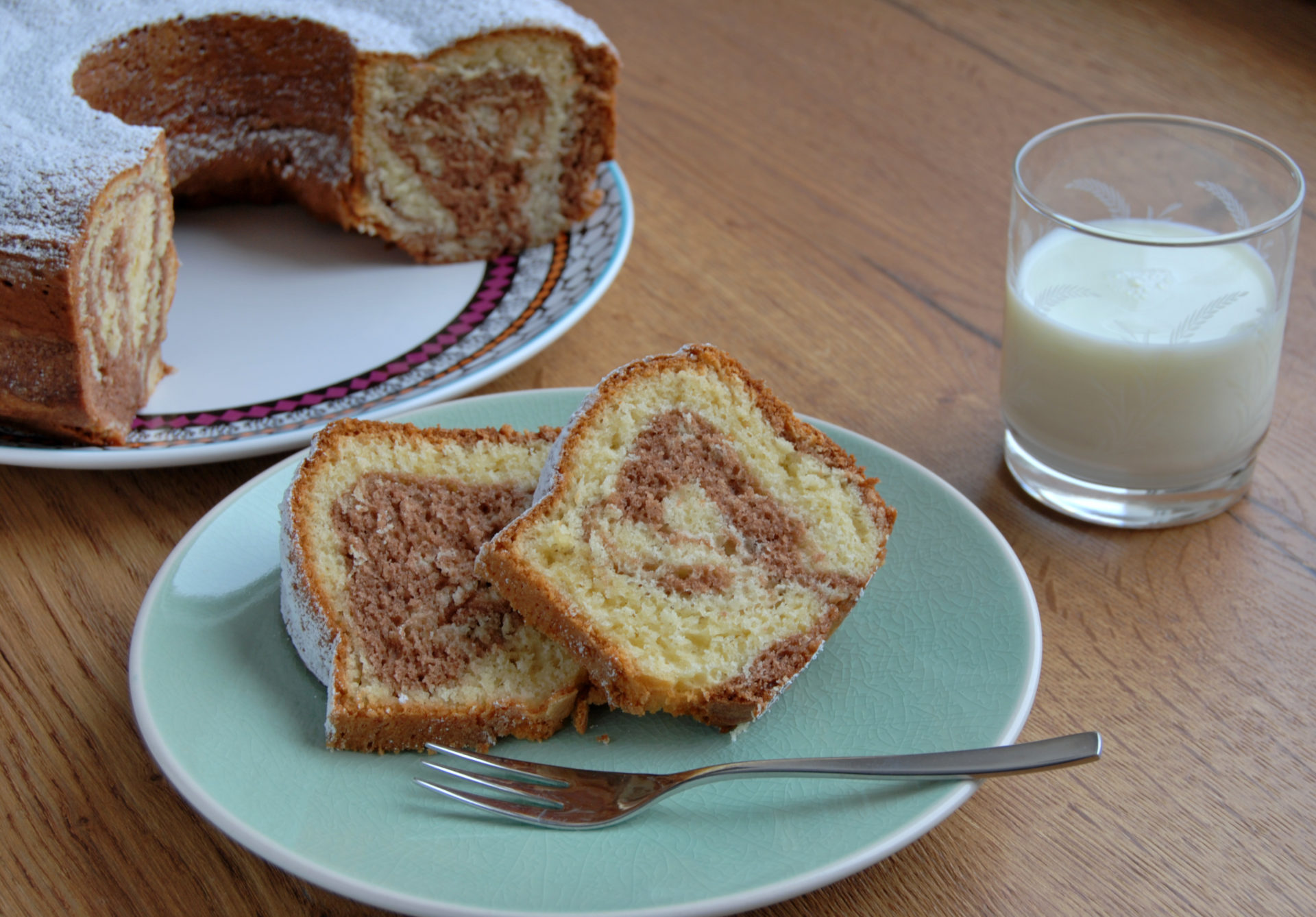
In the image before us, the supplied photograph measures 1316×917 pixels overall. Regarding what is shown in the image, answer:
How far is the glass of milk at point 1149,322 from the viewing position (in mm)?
1713

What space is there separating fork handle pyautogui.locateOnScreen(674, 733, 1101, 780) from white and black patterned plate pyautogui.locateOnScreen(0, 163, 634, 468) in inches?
36.9

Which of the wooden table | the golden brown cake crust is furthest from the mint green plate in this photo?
the golden brown cake crust

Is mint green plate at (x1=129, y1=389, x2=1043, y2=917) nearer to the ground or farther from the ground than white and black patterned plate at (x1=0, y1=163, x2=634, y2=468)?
farther from the ground

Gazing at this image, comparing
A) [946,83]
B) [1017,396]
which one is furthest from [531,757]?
[946,83]

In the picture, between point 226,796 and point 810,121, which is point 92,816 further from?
point 810,121

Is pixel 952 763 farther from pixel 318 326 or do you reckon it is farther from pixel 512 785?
pixel 318 326

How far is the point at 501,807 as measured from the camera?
4.24 feet

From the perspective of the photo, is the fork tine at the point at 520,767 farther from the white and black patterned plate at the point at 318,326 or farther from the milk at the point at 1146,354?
the milk at the point at 1146,354

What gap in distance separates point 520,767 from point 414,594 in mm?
300

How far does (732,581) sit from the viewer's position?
1.50 metres

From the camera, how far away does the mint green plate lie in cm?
119

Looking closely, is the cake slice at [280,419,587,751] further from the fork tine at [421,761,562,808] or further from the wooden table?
the wooden table

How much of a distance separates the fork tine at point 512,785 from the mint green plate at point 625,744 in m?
0.03

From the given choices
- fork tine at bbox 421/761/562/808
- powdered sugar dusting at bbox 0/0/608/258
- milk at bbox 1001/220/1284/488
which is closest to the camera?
fork tine at bbox 421/761/562/808
